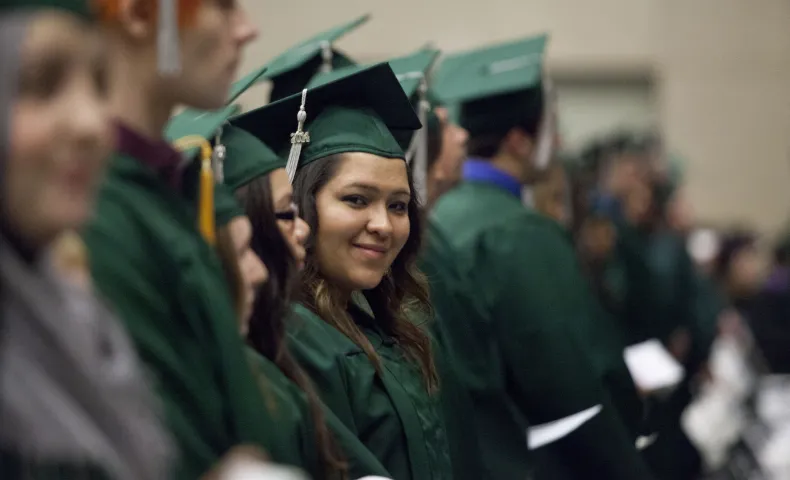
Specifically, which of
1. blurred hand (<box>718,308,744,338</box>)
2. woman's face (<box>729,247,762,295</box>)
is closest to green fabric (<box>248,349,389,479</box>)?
blurred hand (<box>718,308,744,338</box>)

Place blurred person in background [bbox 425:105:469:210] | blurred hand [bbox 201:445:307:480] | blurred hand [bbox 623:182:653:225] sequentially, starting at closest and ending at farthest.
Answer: blurred hand [bbox 201:445:307:480] → blurred person in background [bbox 425:105:469:210] → blurred hand [bbox 623:182:653:225]

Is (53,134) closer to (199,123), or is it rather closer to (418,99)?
(199,123)

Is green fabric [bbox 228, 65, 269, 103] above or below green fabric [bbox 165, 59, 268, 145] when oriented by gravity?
above

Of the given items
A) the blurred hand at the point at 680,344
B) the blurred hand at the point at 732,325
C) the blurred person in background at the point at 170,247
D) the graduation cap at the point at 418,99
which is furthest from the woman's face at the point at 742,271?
the blurred person in background at the point at 170,247

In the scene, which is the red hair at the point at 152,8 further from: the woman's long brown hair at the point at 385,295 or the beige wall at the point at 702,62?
the beige wall at the point at 702,62

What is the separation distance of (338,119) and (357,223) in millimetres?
232

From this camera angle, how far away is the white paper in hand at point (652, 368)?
5.31 meters

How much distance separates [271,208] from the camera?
8.07 ft

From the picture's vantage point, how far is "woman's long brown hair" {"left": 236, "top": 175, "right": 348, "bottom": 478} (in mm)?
2355

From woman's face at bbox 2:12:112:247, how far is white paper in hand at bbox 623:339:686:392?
154 inches

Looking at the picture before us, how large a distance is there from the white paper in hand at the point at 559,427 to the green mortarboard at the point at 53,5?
2.86m

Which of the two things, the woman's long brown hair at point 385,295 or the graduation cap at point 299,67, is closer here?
the woman's long brown hair at point 385,295

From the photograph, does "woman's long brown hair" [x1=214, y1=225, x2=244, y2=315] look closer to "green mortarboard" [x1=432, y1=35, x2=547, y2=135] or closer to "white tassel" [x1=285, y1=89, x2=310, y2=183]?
"white tassel" [x1=285, y1=89, x2=310, y2=183]

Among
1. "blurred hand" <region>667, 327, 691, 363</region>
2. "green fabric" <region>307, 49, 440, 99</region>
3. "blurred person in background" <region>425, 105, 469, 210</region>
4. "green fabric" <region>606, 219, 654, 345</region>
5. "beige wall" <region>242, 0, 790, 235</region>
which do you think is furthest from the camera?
"beige wall" <region>242, 0, 790, 235</region>
